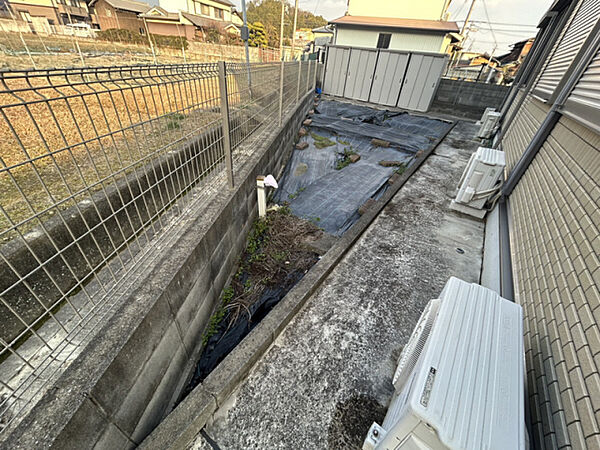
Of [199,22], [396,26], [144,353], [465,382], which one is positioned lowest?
Result: [144,353]

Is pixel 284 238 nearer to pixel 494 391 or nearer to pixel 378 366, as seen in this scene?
pixel 378 366

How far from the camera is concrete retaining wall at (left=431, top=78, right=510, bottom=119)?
9.63 meters

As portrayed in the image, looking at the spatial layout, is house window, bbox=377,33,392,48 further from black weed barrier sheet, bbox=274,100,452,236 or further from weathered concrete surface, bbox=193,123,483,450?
weathered concrete surface, bbox=193,123,483,450

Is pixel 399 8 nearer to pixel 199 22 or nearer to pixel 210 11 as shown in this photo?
pixel 199 22

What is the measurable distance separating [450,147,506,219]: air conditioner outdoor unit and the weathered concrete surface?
277mm

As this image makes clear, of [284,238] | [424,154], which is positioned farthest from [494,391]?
[424,154]

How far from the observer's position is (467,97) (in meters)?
9.95

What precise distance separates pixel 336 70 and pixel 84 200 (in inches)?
459

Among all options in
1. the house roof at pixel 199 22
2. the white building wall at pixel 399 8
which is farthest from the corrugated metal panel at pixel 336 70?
the house roof at pixel 199 22

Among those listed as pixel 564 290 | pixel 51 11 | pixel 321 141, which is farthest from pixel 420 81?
pixel 51 11

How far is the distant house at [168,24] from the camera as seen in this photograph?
81.1 feet

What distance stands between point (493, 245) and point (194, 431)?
3319 mm

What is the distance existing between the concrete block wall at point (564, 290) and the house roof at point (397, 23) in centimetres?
1784

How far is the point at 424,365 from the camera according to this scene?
106 cm
